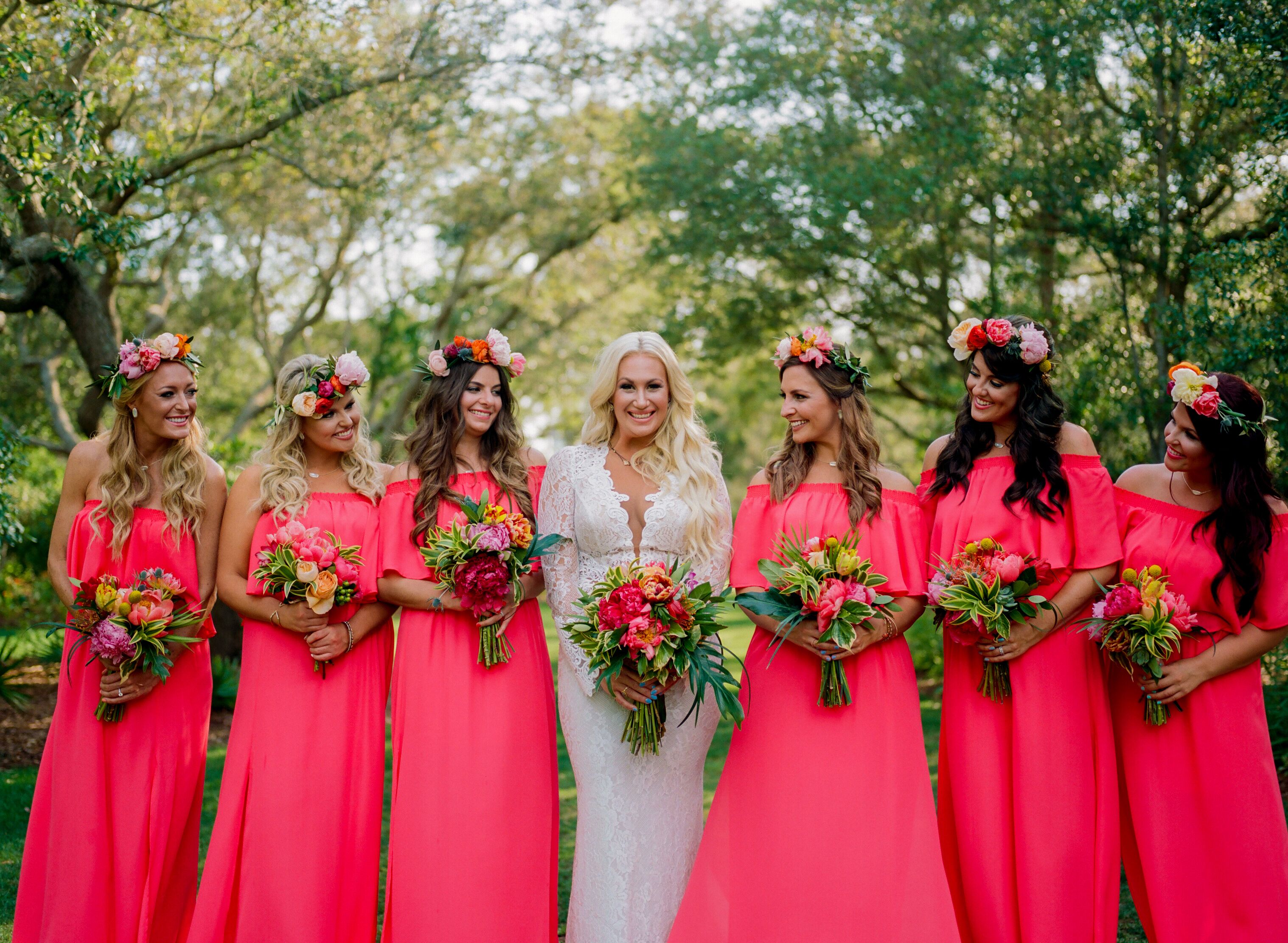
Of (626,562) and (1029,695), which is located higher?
(626,562)

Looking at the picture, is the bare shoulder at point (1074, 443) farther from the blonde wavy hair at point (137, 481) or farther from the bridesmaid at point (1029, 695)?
the blonde wavy hair at point (137, 481)

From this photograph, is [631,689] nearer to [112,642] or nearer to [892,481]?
[892,481]

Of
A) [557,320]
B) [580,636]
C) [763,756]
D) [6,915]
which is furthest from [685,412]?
[557,320]

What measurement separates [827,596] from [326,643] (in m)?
2.51

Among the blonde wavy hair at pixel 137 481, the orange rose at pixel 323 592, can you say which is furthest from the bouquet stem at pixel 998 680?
the blonde wavy hair at pixel 137 481

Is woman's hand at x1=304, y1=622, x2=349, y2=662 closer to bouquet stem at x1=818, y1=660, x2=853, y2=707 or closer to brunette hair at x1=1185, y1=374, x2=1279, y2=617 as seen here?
bouquet stem at x1=818, y1=660, x2=853, y2=707

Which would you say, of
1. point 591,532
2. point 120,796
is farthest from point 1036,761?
point 120,796

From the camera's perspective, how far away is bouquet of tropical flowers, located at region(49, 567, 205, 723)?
5.15 m

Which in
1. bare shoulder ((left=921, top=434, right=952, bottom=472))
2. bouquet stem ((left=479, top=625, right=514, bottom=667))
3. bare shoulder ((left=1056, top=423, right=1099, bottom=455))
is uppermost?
bare shoulder ((left=921, top=434, right=952, bottom=472))

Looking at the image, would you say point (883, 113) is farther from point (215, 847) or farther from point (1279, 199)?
point (215, 847)

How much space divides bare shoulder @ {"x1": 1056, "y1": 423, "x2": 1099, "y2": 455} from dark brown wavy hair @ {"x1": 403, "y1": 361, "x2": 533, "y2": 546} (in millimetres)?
2723

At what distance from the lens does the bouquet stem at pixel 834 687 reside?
4.81 meters

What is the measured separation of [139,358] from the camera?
5.61 metres

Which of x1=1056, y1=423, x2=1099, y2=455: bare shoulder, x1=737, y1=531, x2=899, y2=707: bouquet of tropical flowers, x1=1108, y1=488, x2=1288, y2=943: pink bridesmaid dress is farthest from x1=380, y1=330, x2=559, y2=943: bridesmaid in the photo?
x1=1108, y1=488, x2=1288, y2=943: pink bridesmaid dress
